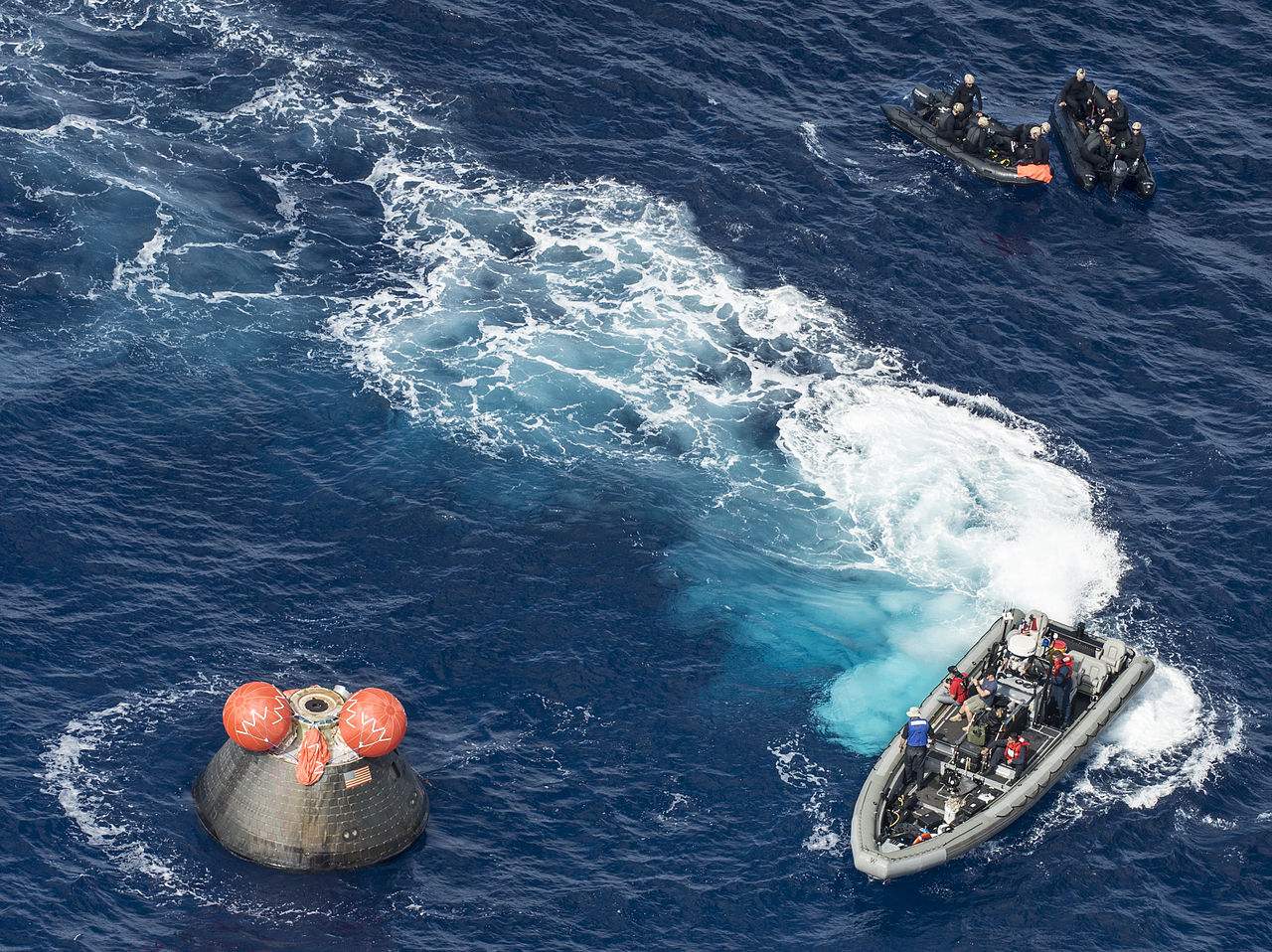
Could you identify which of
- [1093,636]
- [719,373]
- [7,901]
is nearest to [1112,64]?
[719,373]

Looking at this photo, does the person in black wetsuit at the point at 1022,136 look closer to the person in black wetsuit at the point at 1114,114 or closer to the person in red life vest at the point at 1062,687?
the person in black wetsuit at the point at 1114,114

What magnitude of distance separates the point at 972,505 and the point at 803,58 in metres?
47.3

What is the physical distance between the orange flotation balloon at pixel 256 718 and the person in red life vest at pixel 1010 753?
36.1m

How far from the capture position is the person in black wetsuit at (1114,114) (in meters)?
132

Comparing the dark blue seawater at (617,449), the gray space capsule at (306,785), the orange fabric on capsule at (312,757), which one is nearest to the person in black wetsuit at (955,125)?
the dark blue seawater at (617,449)

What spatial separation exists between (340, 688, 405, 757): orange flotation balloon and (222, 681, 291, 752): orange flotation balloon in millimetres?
2958

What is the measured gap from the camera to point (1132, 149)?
130 m

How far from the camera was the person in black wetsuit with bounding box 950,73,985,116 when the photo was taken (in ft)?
437

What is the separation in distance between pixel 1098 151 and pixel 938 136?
38.0 feet

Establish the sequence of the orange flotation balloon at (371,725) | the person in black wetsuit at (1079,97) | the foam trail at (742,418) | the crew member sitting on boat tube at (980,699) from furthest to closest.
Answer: the person in black wetsuit at (1079,97)
the foam trail at (742,418)
the crew member sitting on boat tube at (980,699)
the orange flotation balloon at (371,725)

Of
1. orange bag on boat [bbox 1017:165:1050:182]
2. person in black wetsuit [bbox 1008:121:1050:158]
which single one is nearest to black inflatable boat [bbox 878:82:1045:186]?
orange bag on boat [bbox 1017:165:1050:182]

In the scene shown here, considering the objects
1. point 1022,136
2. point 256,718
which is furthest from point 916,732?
point 1022,136

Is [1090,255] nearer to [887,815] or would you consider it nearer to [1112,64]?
[1112,64]

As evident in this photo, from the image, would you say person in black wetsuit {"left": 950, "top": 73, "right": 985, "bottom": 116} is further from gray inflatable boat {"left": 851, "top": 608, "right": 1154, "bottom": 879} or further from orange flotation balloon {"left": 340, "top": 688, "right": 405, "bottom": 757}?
orange flotation balloon {"left": 340, "top": 688, "right": 405, "bottom": 757}
